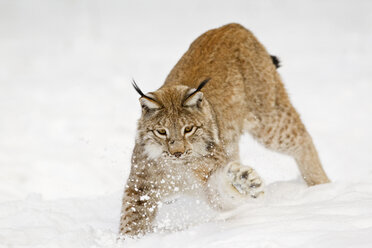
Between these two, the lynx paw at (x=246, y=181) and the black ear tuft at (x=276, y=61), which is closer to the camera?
the lynx paw at (x=246, y=181)

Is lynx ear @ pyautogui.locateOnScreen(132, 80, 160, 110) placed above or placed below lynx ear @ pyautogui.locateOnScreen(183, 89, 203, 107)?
above

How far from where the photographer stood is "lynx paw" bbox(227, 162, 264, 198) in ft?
11.3

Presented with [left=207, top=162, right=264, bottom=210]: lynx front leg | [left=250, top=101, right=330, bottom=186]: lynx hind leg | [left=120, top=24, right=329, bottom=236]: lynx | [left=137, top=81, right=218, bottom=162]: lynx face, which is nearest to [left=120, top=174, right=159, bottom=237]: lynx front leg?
[left=120, top=24, right=329, bottom=236]: lynx

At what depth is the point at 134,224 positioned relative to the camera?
3939mm

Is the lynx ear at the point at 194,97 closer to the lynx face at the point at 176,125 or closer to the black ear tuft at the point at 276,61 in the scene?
the lynx face at the point at 176,125

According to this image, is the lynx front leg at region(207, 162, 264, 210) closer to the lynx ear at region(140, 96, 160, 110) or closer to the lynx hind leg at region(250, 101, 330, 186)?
the lynx ear at region(140, 96, 160, 110)

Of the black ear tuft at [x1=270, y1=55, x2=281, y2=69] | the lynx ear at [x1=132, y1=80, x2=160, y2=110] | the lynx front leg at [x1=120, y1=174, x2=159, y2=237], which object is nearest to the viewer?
the lynx ear at [x1=132, y1=80, x2=160, y2=110]

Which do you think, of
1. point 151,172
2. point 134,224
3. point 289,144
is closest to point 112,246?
point 134,224

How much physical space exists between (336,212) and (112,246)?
143 centimetres

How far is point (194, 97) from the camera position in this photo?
3.80m

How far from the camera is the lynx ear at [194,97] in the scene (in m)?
3.75

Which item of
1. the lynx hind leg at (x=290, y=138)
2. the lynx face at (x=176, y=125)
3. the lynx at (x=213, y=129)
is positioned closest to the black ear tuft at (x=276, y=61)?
the lynx at (x=213, y=129)

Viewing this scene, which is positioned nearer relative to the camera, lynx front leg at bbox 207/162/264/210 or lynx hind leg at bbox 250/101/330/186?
lynx front leg at bbox 207/162/264/210

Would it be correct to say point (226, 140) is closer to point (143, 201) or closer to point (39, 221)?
point (143, 201)
